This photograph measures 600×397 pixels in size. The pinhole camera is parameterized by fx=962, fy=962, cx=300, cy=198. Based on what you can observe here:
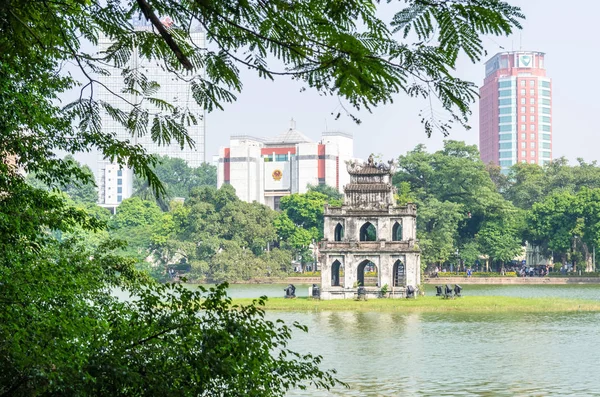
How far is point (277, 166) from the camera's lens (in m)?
94.3

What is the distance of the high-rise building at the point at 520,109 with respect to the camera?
135m

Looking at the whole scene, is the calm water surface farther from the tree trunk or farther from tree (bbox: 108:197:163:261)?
tree (bbox: 108:197:163:261)

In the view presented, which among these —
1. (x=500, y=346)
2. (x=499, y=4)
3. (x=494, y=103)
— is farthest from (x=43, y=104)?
(x=494, y=103)

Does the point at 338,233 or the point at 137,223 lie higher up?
the point at 137,223

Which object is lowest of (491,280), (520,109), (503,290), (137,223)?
(503,290)

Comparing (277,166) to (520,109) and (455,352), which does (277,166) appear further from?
(455,352)

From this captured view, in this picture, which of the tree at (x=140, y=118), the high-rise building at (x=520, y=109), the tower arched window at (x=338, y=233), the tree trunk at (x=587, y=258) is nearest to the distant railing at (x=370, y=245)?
the tower arched window at (x=338, y=233)

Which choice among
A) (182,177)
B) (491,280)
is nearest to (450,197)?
(491,280)

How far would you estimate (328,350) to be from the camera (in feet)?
80.7

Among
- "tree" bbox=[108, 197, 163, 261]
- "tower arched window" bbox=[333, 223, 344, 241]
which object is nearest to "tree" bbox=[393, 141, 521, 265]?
"tree" bbox=[108, 197, 163, 261]

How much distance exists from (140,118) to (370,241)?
105ft

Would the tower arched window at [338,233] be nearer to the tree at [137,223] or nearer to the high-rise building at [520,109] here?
the tree at [137,223]

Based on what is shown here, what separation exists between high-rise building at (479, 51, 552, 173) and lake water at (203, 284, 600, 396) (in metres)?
105

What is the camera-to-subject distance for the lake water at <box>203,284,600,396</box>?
19516 mm
